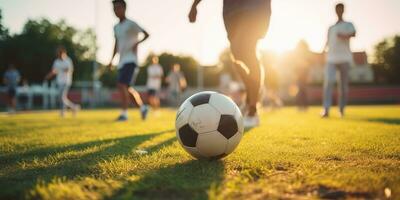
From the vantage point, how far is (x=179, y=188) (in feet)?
7.13

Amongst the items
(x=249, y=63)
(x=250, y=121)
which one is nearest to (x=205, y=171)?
(x=249, y=63)

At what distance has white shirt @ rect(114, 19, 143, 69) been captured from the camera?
827 centimetres

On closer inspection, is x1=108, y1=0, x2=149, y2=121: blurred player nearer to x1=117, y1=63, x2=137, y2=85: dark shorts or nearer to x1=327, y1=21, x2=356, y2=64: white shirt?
x1=117, y1=63, x2=137, y2=85: dark shorts

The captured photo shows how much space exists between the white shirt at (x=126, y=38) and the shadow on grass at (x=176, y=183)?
5953mm

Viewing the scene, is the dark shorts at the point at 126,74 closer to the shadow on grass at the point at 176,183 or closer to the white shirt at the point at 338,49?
the white shirt at the point at 338,49

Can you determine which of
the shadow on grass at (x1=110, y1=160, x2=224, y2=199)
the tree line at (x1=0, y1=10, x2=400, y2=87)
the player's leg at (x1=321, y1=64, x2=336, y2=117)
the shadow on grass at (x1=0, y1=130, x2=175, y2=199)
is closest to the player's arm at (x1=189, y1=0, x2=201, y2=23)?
the shadow on grass at (x1=0, y1=130, x2=175, y2=199)

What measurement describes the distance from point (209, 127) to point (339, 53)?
7026 mm

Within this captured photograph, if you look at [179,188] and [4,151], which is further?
[4,151]

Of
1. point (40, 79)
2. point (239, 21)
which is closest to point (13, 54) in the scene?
point (40, 79)

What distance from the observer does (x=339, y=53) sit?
9.07m

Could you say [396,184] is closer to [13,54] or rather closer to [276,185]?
[276,185]

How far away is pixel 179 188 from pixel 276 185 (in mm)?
574

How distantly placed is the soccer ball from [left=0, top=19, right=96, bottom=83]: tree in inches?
1540

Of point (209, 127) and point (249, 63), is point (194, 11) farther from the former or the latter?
point (209, 127)
